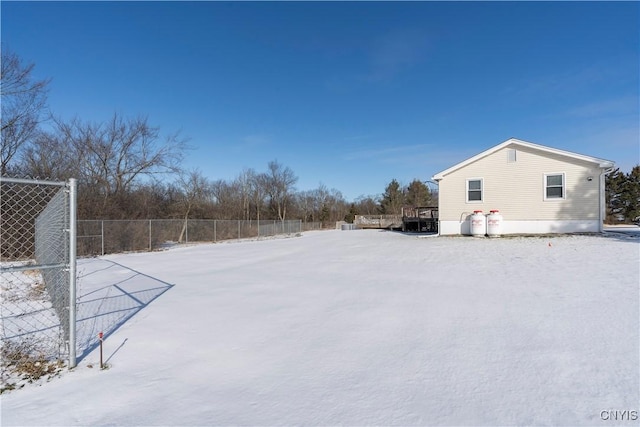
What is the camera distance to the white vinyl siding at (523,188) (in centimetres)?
1427

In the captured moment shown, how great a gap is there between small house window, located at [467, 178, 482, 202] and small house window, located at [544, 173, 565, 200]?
271cm

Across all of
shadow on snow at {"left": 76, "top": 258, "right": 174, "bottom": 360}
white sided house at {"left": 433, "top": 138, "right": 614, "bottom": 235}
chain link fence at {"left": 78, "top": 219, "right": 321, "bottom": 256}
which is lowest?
shadow on snow at {"left": 76, "top": 258, "right": 174, "bottom": 360}

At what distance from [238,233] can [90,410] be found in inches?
932

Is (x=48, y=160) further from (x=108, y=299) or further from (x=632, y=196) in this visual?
(x=632, y=196)

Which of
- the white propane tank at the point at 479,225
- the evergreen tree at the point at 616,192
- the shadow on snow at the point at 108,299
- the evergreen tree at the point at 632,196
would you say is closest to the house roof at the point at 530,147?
the white propane tank at the point at 479,225

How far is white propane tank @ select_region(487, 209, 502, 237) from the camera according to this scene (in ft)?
49.3

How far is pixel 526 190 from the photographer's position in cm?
1516

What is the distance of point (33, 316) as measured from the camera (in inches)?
200

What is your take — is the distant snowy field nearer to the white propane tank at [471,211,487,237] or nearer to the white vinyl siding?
the white propane tank at [471,211,487,237]

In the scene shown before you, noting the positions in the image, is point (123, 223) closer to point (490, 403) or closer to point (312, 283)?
point (312, 283)

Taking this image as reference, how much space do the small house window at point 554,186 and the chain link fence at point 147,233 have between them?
1955 centimetres

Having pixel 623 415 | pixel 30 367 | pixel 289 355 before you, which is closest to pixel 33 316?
pixel 30 367

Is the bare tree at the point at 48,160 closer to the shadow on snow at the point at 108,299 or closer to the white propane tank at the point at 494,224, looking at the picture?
the shadow on snow at the point at 108,299

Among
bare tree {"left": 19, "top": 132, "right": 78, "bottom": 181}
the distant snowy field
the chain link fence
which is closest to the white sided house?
the distant snowy field
